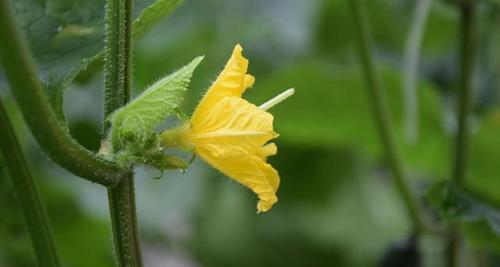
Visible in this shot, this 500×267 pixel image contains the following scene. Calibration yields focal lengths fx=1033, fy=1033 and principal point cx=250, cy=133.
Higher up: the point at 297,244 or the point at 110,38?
the point at 110,38

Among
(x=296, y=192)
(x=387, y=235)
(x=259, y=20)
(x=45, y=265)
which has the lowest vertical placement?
(x=387, y=235)

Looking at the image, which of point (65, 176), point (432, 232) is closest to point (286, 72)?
point (432, 232)

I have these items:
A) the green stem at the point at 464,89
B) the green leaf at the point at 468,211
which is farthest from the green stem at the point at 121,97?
the green stem at the point at 464,89

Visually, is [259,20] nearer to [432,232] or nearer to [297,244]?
[297,244]

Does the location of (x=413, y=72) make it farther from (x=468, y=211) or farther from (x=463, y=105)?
(x=468, y=211)

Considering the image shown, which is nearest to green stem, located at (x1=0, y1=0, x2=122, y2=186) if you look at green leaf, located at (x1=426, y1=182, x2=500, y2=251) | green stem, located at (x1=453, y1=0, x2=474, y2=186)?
green leaf, located at (x1=426, y1=182, x2=500, y2=251)

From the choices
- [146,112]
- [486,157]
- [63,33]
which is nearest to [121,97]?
[146,112]

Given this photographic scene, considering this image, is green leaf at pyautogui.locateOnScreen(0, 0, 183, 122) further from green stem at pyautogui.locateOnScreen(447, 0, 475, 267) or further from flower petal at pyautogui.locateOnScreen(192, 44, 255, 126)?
green stem at pyautogui.locateOnScreen(447, 0, 475, 267)
